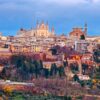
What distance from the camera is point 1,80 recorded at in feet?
193

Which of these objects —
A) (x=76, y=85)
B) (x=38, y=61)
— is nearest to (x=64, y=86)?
(x=76, y=85)

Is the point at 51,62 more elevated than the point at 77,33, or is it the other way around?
the point at 77,33

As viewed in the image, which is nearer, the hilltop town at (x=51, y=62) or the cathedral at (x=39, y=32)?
the hilltop town at (x=51, y=62)

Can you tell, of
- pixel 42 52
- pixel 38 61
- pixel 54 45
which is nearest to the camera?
pixel 38 61

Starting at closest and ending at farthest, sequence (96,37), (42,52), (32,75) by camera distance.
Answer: (32,75), (42,52), (96,37)

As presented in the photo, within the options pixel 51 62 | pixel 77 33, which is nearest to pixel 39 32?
pixel 77 33

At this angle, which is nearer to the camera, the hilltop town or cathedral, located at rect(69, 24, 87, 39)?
the hilltop town

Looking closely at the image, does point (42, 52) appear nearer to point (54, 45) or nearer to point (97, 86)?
point (54, 45)

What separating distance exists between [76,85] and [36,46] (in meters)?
20.6

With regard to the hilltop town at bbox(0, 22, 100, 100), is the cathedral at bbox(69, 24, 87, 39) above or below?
above

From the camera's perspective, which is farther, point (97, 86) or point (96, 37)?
point (96, 37)

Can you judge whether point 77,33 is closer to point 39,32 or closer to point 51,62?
point 39,32

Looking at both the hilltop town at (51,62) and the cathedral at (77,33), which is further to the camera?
the cathedral at (77,33)

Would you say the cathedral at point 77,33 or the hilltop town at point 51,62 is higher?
the cathedral at point 77,33
